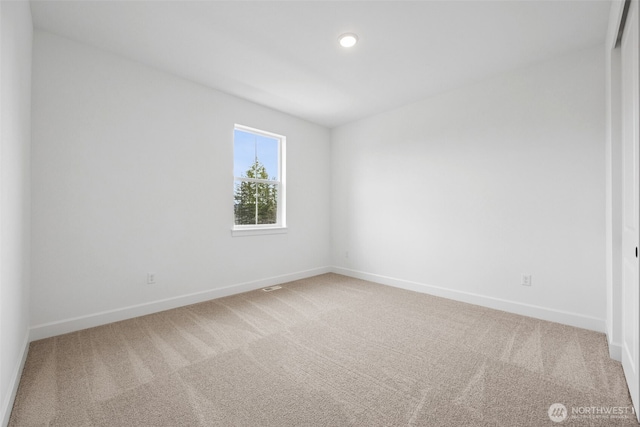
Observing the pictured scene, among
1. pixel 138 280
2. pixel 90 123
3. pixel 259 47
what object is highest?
pixel 259 47

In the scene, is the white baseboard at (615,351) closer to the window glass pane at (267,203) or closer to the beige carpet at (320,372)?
the beige carpet at (320,372)

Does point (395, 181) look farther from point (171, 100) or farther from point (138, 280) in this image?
point (138, 280)

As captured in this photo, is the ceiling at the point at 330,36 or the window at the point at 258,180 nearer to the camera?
the ceiling at the point at 330,36

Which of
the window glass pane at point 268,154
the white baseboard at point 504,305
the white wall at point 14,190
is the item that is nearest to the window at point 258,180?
the window glass pane at point 268,154

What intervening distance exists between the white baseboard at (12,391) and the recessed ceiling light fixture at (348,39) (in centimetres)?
335

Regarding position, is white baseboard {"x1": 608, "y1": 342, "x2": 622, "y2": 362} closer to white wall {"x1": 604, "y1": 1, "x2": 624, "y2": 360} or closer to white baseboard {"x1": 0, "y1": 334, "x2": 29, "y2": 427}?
white wall {"x1": 604, "y1": 1, "x2": 624, "y2": 360}

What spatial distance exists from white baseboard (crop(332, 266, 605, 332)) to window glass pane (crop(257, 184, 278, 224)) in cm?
183

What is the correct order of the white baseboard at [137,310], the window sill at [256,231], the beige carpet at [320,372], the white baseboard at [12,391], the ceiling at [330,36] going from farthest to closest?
the window sill at [256,231]
the white baseboard at [137,310]
the ceiling at [330,36]
the beige carpet at [320,372]
the white baseboard at [12,391]

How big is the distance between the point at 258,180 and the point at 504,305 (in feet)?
11.6

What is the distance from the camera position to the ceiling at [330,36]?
2203 millimetres

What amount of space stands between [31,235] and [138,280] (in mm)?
947

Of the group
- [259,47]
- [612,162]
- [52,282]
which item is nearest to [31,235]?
[52,282]

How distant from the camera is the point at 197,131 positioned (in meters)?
3.44

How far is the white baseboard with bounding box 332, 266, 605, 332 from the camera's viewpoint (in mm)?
2698
